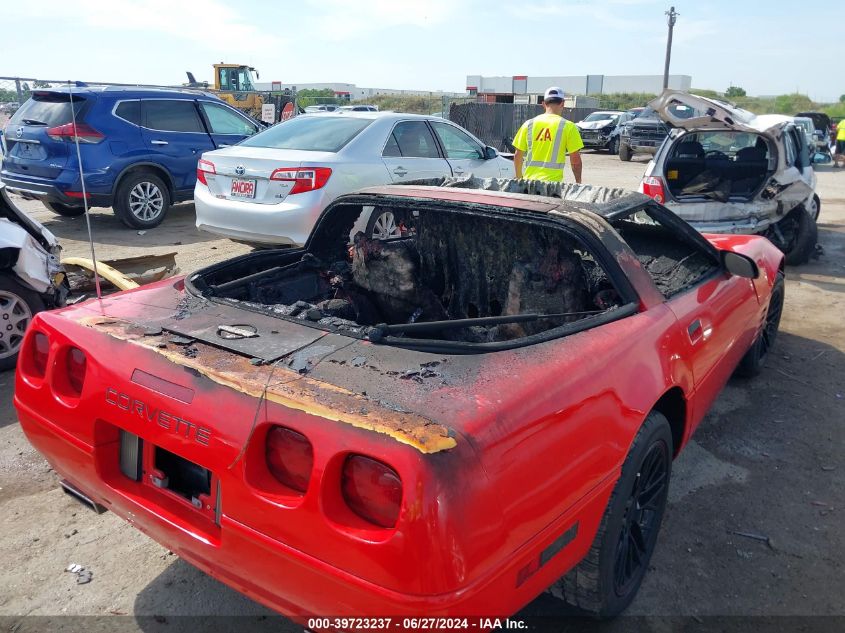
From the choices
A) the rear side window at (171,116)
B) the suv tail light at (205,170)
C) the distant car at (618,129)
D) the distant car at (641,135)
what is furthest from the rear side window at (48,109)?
the distant car at (618,129)

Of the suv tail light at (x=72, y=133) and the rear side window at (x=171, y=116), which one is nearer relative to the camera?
the suv tail light at (x=72, y=133)

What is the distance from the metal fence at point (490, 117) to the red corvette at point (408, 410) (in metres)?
19.4

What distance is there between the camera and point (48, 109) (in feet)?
29.2

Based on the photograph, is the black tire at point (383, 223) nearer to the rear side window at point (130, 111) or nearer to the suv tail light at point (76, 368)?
the suv tail light at point (76, 368)

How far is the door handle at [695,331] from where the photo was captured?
2.86 meters

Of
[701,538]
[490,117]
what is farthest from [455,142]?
[490,117]

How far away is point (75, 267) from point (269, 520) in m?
4.45

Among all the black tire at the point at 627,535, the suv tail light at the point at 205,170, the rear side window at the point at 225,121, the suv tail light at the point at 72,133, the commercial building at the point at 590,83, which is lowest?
the black tire at the point at 627,535

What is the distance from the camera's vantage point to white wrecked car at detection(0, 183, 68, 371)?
4.54 meters

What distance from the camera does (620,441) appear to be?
2230mm

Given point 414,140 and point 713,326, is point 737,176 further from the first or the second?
point 713,326

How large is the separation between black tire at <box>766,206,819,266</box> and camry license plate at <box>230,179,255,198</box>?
5.96 meters

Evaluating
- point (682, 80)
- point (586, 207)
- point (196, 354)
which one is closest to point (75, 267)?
point (196, 354)

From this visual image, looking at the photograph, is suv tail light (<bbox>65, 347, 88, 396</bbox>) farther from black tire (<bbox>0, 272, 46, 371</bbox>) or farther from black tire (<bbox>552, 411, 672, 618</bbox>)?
black tire (<bbox>0, 272, 46, 371</bbox>)
